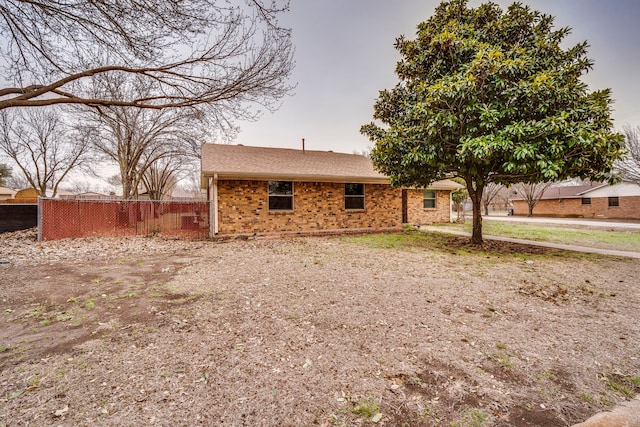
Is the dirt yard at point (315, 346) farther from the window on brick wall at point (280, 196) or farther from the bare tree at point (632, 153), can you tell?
the bare tree at point (632, 153)

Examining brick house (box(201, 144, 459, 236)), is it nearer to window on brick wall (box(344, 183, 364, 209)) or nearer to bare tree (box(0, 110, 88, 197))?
window on brick wall (box(344, 183, 364, 209))

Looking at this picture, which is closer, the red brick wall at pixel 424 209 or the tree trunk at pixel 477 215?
the tree trunk at pixel 477 215

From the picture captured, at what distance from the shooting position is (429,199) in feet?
54.2

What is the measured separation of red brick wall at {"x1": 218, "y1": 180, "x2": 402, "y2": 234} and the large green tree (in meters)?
3.62

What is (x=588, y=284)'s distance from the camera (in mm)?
5051

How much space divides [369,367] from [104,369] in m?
2.34

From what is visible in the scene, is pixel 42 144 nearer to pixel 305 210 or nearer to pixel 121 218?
pixel 121 218

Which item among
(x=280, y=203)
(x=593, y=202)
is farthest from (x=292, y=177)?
(x=593, y=202)

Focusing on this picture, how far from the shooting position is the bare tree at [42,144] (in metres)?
19.4

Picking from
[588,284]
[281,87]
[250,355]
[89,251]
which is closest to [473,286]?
[588,284]

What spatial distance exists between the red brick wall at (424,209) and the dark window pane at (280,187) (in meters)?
7.47

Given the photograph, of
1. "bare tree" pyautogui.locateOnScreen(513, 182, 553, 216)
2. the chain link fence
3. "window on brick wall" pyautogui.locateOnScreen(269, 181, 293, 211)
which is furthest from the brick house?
"bare tree" pyautogui.locateOnScreen(513, 182, 553, 216)

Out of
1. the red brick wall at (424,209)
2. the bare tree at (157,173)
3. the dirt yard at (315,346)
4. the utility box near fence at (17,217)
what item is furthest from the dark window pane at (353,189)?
the bare tree at (157,173)

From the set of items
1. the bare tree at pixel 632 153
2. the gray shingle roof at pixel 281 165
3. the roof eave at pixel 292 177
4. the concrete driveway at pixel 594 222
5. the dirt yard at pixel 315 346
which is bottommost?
the dirt yard at pixel 315 346
